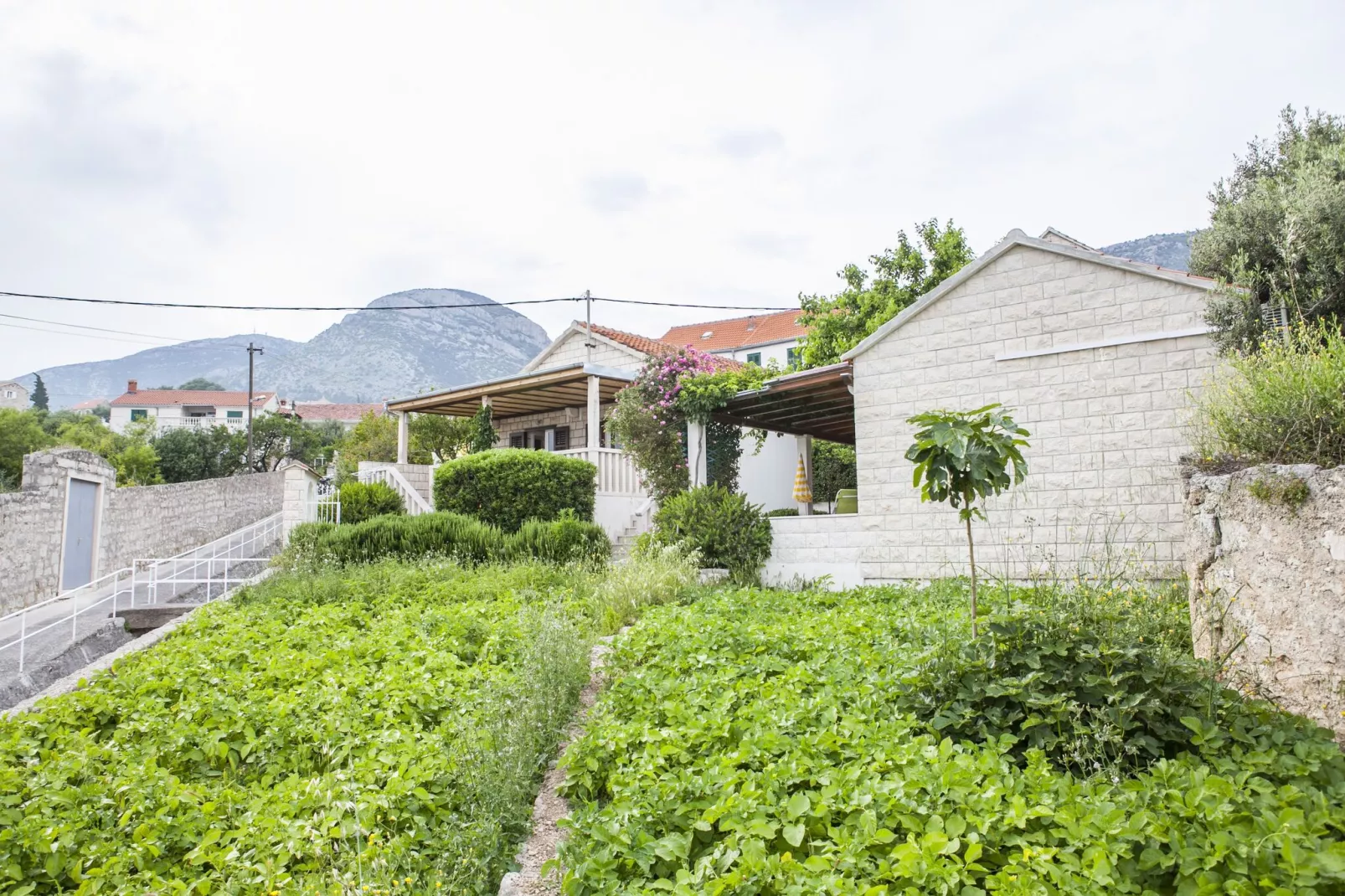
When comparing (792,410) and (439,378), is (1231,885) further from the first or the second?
(439,378)

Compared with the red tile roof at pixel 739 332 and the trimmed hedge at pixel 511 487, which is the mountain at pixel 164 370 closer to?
the red tile roof at pixel 739 332

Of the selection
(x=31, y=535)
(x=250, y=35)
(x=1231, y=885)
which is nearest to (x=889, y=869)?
(x=1231, y=885)

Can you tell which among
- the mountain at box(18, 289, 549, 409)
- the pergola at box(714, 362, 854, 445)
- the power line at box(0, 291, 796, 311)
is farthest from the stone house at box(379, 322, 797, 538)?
the mountain at box(18, 289, 549, 409)

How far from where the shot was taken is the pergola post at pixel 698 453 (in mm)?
11180

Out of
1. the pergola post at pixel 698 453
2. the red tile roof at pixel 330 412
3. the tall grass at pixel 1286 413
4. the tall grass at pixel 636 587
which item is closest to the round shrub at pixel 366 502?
the pergola post at pixel 698 453

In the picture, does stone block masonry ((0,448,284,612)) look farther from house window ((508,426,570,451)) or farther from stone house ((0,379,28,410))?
stone house ((0,379,28,410))

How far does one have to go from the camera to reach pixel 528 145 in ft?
44.5

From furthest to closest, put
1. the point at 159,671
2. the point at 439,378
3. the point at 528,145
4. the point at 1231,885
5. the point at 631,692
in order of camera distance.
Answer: the point at 439,378
the point at 528,145
the point at 159,671
the point at 631,692
the point at 1231,885

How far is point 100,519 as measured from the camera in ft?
42.7

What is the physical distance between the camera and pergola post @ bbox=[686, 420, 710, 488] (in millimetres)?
11180

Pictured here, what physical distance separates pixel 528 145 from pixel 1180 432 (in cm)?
1135

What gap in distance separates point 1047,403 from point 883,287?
1075 centimetres

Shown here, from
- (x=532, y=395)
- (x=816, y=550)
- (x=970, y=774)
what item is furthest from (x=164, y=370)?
(x=970, y=774)

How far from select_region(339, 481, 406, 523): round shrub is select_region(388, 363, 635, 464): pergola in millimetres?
3222
